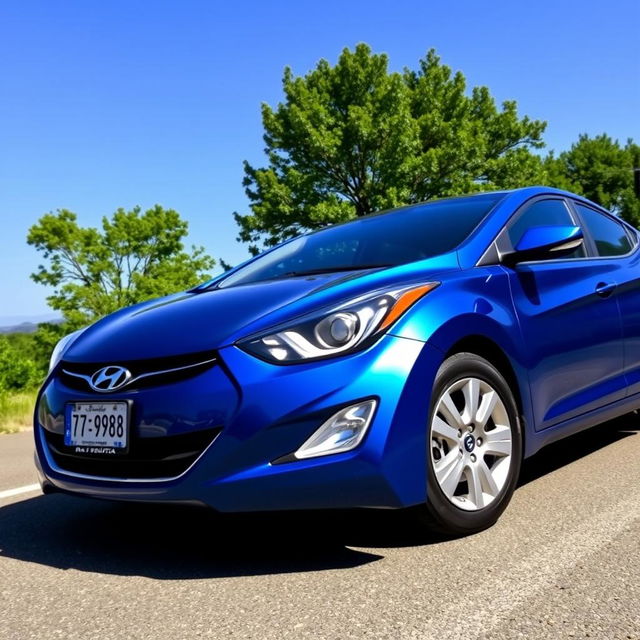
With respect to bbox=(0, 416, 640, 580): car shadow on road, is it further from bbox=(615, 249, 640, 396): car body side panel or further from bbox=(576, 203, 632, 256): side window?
bbox=(576, 203, 632, 256): side window

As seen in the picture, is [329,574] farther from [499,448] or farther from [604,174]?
[604,174]

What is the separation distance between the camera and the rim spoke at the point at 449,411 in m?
2.77

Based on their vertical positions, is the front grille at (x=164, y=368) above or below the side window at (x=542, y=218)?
below

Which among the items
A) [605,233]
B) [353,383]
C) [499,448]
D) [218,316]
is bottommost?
[499,448]

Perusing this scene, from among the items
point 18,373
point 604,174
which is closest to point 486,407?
point 18,373

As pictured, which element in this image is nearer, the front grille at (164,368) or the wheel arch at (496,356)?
the front grille at (164,368)

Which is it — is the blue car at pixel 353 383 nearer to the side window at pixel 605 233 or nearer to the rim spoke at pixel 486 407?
the rim spoke at pixel 486 407

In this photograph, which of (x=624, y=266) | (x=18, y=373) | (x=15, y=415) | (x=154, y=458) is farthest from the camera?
(x=18, y=373)

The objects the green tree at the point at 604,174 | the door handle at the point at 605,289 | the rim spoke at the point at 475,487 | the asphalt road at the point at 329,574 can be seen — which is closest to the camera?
the asphalt road at the point at 329,574

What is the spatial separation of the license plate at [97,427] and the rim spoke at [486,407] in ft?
4.37

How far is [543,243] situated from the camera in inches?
134

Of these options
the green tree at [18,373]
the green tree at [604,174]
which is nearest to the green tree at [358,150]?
the green tree at [18,373]

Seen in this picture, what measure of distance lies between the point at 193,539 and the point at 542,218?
237 cm

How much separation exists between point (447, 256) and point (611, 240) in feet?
5.71
